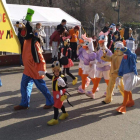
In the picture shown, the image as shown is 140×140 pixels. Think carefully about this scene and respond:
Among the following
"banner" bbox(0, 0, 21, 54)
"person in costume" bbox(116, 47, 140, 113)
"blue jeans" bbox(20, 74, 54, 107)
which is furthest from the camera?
"blue jeans" bbox(20, 74, 54, 107)

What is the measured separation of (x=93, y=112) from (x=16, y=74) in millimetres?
4791

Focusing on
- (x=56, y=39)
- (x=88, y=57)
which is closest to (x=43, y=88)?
(x=88, y=57)

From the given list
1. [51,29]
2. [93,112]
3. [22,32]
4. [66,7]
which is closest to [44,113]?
[93,112]

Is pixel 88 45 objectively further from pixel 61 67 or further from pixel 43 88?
pixel 43 88

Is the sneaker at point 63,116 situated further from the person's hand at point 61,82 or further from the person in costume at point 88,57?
the person in costume at point 88,57

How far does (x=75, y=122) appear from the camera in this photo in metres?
4.34

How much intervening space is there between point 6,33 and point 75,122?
215 cm

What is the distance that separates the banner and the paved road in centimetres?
152

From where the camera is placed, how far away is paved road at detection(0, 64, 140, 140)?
150 inches

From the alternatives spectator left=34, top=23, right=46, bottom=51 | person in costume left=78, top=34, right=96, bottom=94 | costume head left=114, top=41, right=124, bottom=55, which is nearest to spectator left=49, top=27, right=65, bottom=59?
spectator left=34, top=23, right=46, bottom=51

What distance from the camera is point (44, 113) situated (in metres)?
4.76

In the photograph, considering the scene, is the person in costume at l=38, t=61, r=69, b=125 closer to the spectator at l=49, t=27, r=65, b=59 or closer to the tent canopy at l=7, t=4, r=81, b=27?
the spectator at l=49, t=27, r=65, b=59

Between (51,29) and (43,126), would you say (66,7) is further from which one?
(43,126)

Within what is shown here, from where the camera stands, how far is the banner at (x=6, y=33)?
A: 10.8ft
